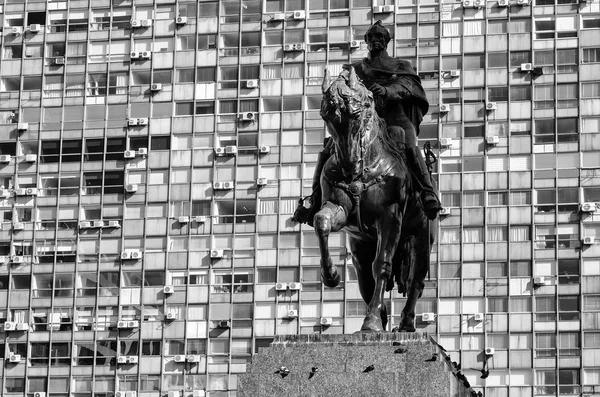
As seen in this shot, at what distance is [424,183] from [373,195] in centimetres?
109

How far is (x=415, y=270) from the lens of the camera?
30641mm

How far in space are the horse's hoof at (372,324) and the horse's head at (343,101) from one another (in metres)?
2.65

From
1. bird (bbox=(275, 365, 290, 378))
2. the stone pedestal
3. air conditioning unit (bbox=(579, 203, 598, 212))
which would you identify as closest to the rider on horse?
the stone pedestal

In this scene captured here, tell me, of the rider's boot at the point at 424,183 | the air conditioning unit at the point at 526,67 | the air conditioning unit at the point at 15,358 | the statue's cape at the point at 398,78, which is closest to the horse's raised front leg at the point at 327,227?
the rider's boot at the point at 424,183

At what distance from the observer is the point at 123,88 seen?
270 ft

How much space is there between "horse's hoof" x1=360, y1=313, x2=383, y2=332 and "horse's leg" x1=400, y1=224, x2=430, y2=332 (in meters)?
1.78

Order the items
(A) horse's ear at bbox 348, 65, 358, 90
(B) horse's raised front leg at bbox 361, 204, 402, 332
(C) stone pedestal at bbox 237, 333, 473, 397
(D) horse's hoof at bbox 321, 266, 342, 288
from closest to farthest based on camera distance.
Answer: (C) stone pedestal at bbox 237, 333, 473, 397
(A) horse's ear at bbox 348, 65, 358, 90
(D) horse's hoof at bbox 321, 266, 342, 288
(B) horse's raised front leg at bbox 361, 204, 402, 332

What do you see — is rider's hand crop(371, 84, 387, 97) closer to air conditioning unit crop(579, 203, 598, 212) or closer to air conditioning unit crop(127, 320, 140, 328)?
air conditioning unit crop(579, 203, 598, 212)

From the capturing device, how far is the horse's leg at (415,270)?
30578mm

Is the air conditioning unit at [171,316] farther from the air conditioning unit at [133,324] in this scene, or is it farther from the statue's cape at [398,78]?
the statue's cape at [398,78]

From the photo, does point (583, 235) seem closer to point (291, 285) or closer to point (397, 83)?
point (291, 285)

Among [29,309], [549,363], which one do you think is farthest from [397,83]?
[29,309]

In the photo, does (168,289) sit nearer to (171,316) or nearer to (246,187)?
(171,316)

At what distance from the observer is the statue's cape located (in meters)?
31.1
